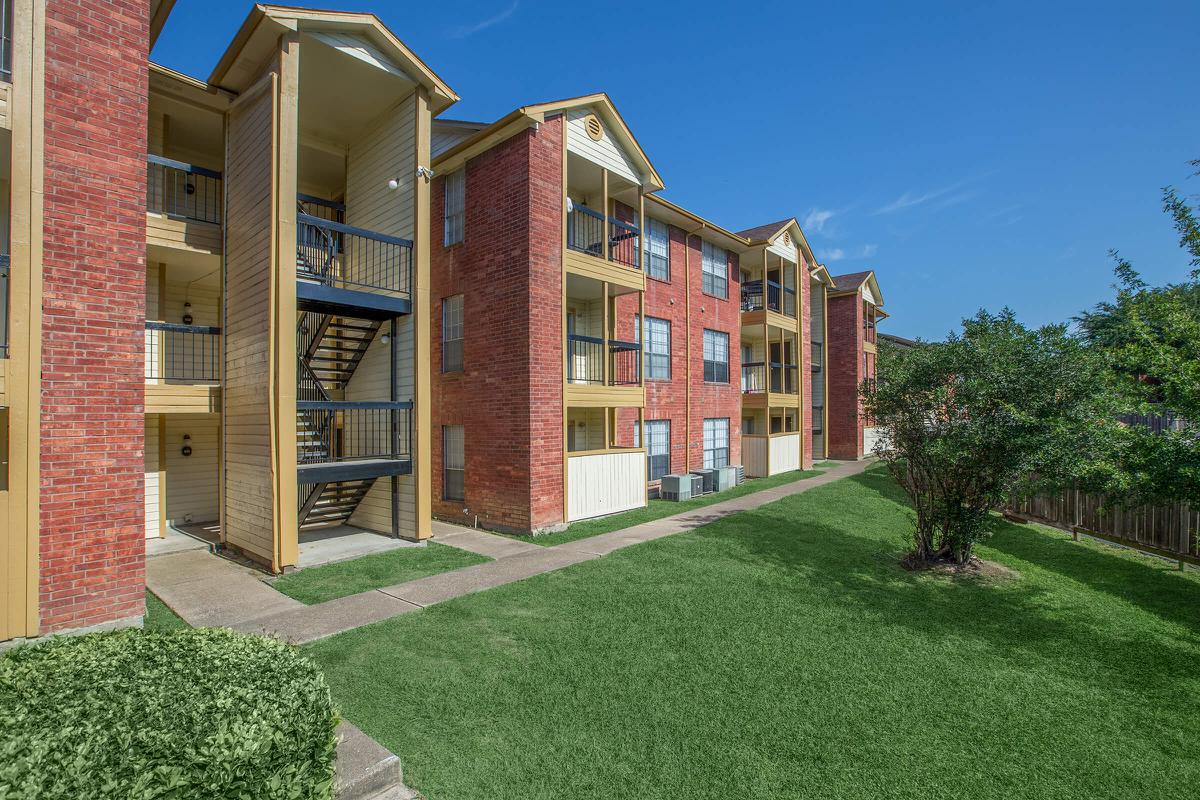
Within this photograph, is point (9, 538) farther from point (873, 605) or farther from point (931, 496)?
point (931, 496)

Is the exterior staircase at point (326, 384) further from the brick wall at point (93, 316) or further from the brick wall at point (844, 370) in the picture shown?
the brick wall at point (844, 370)

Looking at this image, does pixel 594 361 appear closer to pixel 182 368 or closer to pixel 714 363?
pixel 714 363

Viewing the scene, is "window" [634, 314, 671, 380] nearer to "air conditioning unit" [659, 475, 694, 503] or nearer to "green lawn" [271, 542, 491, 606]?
"air conditioning unit" [659, 475, 694, 503]

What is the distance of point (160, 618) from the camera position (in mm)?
6570

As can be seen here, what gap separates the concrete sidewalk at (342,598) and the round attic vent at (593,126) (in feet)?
28.8

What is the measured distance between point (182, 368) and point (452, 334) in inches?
207

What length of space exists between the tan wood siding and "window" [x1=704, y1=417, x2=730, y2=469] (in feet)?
44.2

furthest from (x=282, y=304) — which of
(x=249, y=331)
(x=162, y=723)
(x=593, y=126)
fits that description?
(x=593, y=126)

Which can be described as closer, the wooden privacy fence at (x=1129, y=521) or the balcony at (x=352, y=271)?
the wooden privacy fence at (x=1129, y=521)

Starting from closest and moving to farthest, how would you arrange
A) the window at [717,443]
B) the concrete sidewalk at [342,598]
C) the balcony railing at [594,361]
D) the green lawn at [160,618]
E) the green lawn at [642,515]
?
1. the green lawn at [160,618]
2. the concrete sidewalk at [342,598]
3. the green lawn at [642,515]
4. the balcony railing at [594,361]
5. the window at [717,443]

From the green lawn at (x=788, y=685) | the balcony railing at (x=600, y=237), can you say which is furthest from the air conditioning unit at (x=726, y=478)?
the green lawn at (x=788, y=685)

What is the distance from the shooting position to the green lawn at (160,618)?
631 cm

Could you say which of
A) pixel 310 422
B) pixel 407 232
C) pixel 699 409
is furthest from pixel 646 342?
pixel 310 422

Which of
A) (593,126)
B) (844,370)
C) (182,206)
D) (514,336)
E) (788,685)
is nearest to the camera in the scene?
(788,685)
